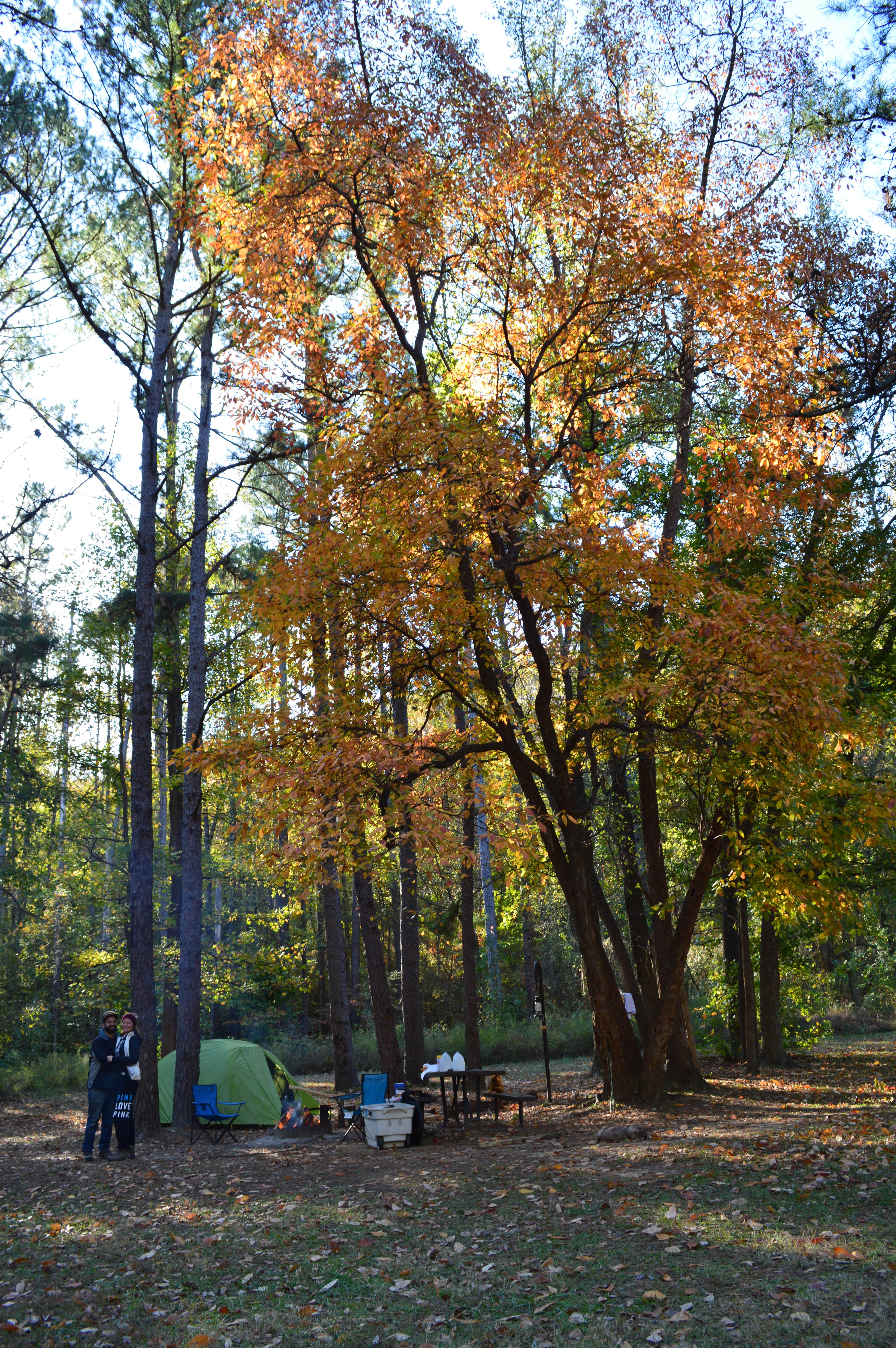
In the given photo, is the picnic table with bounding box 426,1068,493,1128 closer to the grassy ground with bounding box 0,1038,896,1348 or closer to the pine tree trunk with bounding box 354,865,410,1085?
the pine tree trunk with bounding box 354,865,410,1085

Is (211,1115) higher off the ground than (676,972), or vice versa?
(676,972)

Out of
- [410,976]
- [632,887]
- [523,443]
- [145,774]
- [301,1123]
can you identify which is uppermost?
[523,443]

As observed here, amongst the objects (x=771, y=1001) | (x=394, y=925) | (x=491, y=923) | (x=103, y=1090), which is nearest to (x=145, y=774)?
(x=103, y=1090)

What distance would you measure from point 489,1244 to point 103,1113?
646cm

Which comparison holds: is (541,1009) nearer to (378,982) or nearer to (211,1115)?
(378,982)

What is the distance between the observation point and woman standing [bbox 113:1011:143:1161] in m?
10.6

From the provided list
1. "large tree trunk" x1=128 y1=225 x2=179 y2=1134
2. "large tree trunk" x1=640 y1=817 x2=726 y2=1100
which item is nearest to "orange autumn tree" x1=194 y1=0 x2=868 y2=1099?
"large tree trunk" x1=640 y1=817 x2=726 y2=1100

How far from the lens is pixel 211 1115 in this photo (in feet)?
39.5

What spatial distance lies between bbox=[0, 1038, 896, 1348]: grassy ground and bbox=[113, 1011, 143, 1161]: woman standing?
710mm

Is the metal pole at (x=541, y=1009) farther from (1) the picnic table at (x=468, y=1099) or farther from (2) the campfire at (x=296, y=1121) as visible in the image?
(2) the campfire at (x=296, y=1121)

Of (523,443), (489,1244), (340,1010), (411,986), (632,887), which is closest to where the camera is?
(489,1244)

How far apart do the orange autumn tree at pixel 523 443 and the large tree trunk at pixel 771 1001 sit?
4.40m

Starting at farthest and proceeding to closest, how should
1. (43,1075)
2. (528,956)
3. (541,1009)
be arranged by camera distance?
(528,956)
(43,1075)
(541,1009)

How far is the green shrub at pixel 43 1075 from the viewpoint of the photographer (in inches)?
735
